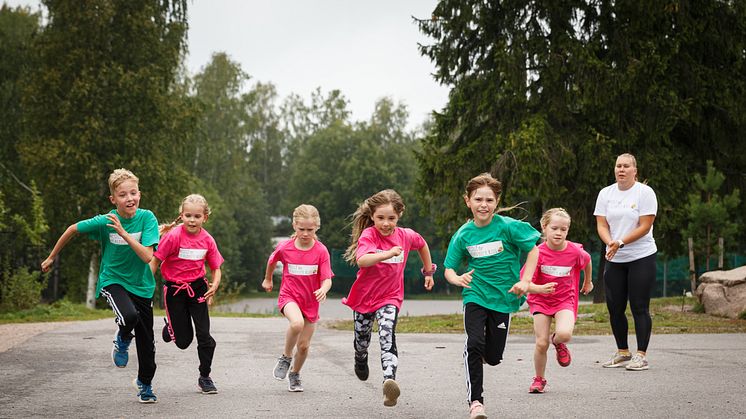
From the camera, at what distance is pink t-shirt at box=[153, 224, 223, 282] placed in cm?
802

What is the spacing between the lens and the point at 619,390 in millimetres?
8039

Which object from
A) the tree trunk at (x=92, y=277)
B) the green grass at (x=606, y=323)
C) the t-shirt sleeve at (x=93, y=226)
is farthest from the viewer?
the tree trunk at (x=92, y=277)

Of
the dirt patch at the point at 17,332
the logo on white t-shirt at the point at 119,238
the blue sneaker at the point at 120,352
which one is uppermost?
the logo on white t-shirt at the point at 119,238

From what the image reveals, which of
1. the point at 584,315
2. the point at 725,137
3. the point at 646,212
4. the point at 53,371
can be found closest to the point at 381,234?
the point at 646,212

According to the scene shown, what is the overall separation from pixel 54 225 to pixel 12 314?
1391 cm

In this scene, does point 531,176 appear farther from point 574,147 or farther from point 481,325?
point 481,325

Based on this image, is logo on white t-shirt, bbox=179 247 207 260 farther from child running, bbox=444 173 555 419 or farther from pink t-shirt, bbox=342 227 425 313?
child running, bbox=444 173 555 419

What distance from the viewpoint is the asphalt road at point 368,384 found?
7020 mm

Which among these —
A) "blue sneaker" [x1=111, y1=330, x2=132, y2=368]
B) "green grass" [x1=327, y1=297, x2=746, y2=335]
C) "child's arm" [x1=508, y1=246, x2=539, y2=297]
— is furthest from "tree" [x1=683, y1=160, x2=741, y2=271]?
"blue sneaker" [x1=111, y1=330, x2=132, y2=368]

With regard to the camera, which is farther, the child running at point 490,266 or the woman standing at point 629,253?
the woman standing at point 629,253

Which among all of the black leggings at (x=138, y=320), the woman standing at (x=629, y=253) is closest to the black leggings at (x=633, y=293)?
the woman standing at (x=629, y=253)

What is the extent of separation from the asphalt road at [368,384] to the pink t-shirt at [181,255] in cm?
105

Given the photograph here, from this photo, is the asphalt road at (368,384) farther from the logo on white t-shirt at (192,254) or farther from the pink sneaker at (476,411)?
the logo on white t-shirt at (192,254)

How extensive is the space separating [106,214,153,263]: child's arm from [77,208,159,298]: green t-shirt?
0.16 meters
